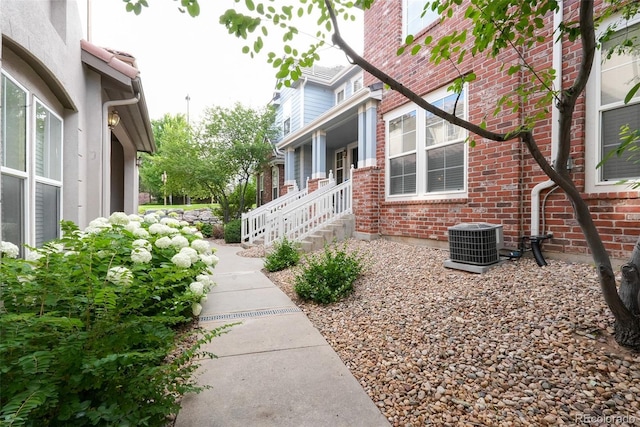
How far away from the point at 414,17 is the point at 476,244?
4774 mm

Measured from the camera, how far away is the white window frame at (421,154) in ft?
16.1

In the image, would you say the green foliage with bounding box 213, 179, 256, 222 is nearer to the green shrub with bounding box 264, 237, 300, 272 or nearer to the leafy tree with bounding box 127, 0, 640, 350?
the green shrub with bounding box 264, 237, 300, 272

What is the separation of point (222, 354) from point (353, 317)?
1300mm

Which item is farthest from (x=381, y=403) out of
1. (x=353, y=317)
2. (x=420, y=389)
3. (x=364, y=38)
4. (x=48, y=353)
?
(x=364, y=38)

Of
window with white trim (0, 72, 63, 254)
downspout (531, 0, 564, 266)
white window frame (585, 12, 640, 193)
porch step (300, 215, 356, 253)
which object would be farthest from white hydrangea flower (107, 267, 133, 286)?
porch step (300, 215, 356, 253)

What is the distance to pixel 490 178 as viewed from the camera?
444 cm

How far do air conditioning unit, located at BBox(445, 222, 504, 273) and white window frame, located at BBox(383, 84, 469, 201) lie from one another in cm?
111

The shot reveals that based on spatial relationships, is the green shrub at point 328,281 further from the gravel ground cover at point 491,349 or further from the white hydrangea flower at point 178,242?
the white hydrangea flower at point 178,242

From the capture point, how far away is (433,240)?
5336 millimetres

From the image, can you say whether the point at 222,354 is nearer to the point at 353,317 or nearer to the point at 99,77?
the point at 353,317

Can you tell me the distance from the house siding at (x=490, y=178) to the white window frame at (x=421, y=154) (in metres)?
0.10

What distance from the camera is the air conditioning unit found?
3.77 m

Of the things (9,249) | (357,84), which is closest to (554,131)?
(9,249)

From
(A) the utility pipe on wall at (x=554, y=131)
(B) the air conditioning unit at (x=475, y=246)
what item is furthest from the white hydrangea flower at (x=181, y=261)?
(A) the utility pipe on wall at (x=554, y=131)
